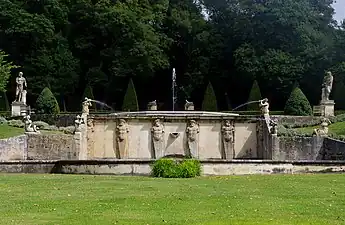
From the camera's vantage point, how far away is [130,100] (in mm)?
52406

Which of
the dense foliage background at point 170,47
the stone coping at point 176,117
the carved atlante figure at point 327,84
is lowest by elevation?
the stone coping at point 176,117

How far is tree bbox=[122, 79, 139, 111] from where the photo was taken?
52.2 meters

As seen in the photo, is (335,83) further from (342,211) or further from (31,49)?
(342,211)

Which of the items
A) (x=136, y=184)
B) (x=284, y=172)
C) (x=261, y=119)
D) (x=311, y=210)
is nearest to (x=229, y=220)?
(x=311, y=210)

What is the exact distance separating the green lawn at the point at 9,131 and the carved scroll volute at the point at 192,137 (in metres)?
10.3

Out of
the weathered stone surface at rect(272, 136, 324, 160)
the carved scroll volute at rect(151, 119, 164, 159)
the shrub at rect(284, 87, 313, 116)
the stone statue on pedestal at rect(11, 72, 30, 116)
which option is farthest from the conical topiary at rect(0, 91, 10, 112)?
the weathered stone surface at rect(272, 136, 324, 160)

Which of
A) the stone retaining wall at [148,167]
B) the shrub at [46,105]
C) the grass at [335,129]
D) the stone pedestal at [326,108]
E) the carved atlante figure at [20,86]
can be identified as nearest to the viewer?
the stone retaining wall at [148,167]

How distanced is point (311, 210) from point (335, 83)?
41617mm

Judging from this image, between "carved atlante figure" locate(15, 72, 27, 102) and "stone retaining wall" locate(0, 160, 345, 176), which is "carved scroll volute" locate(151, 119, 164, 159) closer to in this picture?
"stone retaining wall" locate(0, 160, 345, 176)

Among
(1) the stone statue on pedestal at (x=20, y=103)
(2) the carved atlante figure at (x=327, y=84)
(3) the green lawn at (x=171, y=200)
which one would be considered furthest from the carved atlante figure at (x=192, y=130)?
(1) the stone statue on pedestal at (x=20, y=103)

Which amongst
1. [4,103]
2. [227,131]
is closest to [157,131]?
[227,131]

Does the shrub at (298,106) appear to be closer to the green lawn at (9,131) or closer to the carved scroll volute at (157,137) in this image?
the green lawn at (9,131)

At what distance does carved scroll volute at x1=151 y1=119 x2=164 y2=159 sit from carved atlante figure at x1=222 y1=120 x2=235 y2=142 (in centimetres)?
228

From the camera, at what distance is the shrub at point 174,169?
16.9 m
